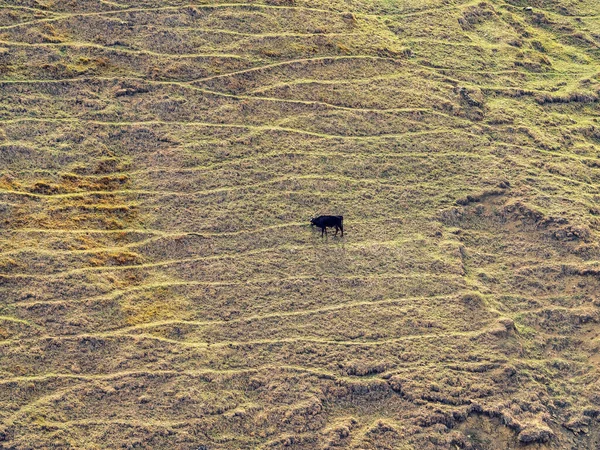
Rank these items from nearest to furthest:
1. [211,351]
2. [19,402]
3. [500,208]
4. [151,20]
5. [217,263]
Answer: [19,402]
[211,351]
[217,263]
[500,208]
[151,20]

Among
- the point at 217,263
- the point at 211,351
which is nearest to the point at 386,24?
the point at 217,263

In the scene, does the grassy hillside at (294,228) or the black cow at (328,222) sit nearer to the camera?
the grassy hillside at (294,228)

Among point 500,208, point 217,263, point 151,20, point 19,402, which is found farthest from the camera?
point 151,20

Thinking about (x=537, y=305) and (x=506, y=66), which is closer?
(x=537, y=305)

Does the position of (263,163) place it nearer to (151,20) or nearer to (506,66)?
(151,20)

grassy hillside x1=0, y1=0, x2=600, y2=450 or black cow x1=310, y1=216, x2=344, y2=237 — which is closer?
grassy hillside x1=0, y1=0, x2=600, y2=450

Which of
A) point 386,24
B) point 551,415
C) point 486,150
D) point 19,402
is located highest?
point 386,24

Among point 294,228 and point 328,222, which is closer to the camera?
point 328,222

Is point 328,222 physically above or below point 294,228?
above
